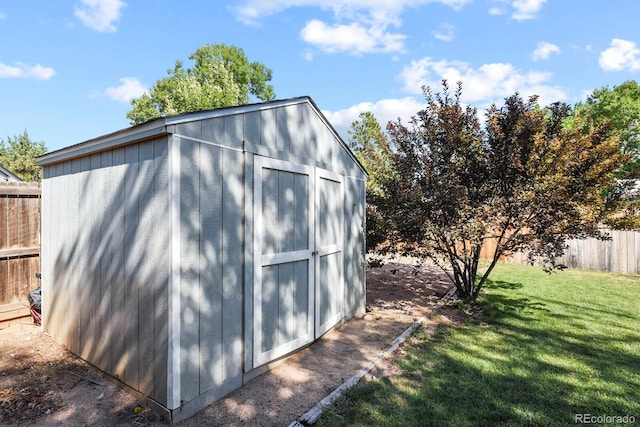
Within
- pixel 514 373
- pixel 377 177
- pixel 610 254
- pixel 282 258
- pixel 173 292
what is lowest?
pixel 514 373

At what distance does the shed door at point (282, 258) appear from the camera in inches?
122

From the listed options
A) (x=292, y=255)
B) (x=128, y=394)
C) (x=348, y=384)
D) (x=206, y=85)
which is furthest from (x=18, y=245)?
(x=206, y=85)

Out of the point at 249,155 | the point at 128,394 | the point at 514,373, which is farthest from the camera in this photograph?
the point at 514,373

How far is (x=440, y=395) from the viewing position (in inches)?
110

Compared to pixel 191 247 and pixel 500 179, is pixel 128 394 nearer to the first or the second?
pixel 191 247

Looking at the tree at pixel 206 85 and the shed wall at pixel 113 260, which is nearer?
the shed wall at pixel 113 260

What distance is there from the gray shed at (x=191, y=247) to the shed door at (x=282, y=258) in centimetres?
2

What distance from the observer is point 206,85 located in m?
18.9

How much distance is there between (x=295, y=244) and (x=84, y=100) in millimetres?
16713

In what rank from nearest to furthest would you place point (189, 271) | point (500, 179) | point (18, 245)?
point (189, 271) < point (18, 245) < point (500, 179)

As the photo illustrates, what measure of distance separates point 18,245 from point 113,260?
3.03 metres

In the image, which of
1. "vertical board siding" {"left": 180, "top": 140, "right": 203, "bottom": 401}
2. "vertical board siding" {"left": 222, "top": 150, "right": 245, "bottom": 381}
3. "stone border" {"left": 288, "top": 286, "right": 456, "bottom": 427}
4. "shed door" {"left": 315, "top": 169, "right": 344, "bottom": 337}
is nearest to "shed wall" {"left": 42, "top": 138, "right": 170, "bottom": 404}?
"vertical board siding" {"left": 180, "top": 140, "right": 203, "bottom": 401}

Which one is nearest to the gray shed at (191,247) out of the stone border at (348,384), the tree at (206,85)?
the stone border at (348,384)

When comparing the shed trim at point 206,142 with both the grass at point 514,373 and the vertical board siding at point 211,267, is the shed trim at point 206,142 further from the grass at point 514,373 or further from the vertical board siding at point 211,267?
the grass at point 514,373
